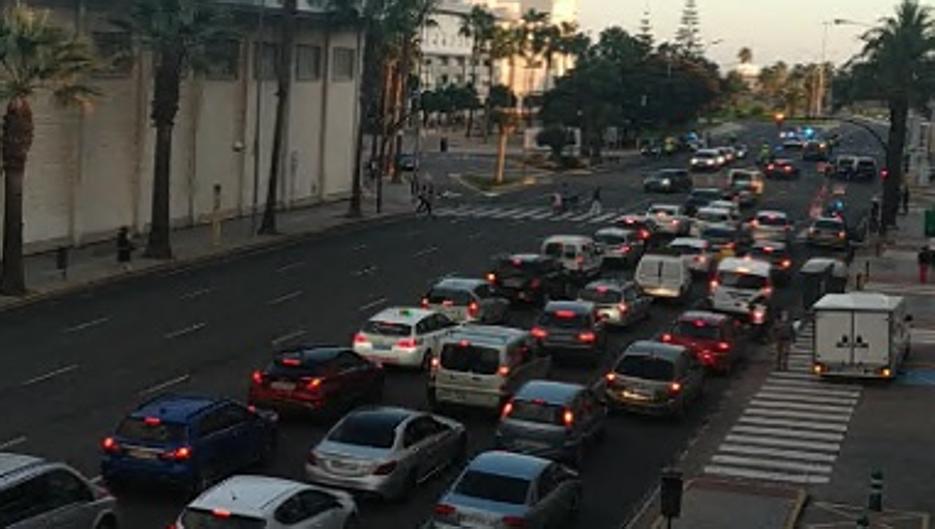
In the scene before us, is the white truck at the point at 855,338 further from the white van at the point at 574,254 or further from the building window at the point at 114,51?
the building window at the point at 114,51

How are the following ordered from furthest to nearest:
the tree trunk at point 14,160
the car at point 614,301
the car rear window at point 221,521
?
the tree trunk at point 14,160 → the car at point 614,301 → the car rear window at point 221,521

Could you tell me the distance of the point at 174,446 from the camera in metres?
21.4

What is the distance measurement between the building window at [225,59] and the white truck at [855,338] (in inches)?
1283

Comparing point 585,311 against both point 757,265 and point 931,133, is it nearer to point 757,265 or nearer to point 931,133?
point 757,265

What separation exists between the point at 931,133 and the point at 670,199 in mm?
52768

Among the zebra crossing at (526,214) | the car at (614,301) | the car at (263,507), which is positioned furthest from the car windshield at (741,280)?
the zebra crossing at (526,214)

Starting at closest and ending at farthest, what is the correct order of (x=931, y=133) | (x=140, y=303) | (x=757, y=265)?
(x=140, y=303), (x=757, y=265), (x=931, y=133)

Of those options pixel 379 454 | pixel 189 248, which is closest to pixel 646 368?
pixel 379 454

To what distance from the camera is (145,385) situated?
30.3 m

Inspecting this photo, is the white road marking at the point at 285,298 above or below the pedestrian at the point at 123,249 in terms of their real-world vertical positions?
below

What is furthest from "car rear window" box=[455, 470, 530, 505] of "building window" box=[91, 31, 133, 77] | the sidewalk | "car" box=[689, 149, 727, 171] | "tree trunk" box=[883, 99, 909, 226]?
"car" box=[689, 149, 727, 171]

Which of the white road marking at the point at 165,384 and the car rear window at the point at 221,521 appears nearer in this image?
the car rear window at the point at 221,521

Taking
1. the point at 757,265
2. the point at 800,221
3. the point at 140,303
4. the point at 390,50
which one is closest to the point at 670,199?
the point at 800,221

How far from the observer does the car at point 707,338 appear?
3544 centimetres
